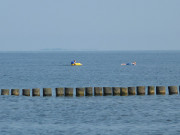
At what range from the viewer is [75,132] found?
33844 millimetres

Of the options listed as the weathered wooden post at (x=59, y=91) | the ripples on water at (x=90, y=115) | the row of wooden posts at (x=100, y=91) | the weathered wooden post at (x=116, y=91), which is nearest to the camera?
the ripples on water at (x=90, y=115)

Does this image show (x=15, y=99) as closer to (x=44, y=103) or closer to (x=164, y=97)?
(x=44, y=103)

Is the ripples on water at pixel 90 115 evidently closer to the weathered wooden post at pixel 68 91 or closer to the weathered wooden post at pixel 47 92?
the weathered wooden post at pixel 68 91

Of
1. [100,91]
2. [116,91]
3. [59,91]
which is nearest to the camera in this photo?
[116,91]

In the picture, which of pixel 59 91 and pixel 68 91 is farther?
pixel 59 91

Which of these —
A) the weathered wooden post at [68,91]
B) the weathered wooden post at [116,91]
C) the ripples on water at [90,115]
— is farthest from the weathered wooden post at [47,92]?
the weathered wooden post at [116,91]

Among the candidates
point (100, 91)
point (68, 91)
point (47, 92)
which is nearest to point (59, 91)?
point (68, 91)

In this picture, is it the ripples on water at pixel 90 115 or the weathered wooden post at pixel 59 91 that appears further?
the weathered wooden post at pixel 59 91

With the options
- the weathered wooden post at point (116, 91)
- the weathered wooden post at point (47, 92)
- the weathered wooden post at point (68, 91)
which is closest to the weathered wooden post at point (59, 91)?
the weathered wooden post at point (68, 91)

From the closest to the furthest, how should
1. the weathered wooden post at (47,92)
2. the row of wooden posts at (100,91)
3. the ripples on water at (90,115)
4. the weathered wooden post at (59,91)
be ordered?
the ripples on water at (90,115) < the row of wooden posts at (100,91) < the weathered wooden post at (59,91) < the weathered wooden post at (47,92)

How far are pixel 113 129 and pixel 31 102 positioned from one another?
16.4 meters

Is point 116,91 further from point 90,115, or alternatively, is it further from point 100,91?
point 90,115

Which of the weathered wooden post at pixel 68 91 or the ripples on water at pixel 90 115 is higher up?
the weathered wooden post at pixel 68 91

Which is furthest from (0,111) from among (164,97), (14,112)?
(164,97)
